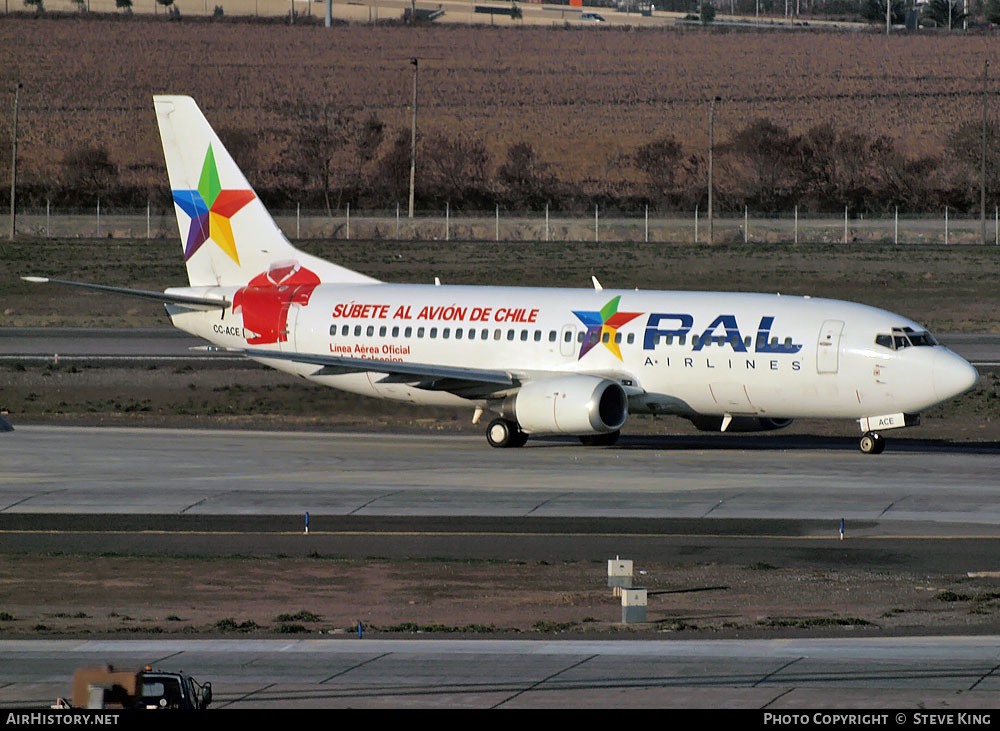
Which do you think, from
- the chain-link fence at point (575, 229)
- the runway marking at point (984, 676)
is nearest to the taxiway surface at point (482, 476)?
the runway marking at point (984, 676)

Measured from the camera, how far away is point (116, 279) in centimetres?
8531

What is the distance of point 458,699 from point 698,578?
8.68m

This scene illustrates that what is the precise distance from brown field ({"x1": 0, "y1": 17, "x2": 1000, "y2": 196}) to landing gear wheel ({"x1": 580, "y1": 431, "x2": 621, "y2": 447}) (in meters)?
104

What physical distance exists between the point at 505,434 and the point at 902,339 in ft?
33.3

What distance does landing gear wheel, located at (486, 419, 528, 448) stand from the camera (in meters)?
41.2

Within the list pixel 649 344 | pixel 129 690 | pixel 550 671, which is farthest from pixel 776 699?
pixel 649 344

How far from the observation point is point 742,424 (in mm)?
41156

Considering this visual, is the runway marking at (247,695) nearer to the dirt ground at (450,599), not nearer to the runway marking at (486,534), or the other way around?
the dirt ground at (450,599)

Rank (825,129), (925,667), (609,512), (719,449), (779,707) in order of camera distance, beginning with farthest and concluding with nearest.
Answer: (825,129) < (719,449) < (609,512) < (925,667) < (779,707)

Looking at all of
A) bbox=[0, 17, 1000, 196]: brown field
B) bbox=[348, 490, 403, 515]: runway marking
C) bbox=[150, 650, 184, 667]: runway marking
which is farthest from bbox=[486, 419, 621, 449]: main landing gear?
bbox=[0, 17, 1000, 196]: brown field

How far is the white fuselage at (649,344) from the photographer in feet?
124

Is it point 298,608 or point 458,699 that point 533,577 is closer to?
point 298,608

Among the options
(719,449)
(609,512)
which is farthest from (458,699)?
(719,449)

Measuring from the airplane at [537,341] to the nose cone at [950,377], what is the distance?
40 millimetres
